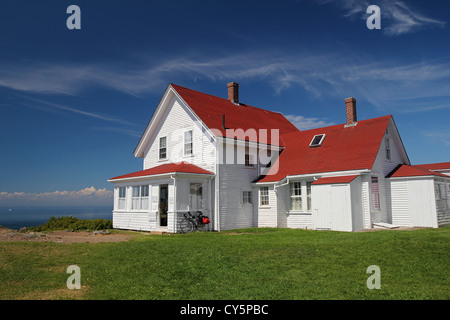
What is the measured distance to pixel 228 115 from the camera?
24.5 m

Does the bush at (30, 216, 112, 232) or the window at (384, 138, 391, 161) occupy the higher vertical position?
the window at (384, 138, 391, 161)

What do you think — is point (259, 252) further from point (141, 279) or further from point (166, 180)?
point (166, 180)

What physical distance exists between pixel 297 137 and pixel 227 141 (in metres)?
7.11

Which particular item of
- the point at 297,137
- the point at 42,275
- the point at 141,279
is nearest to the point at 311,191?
the point at 297,137

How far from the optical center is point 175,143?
23.4 meters

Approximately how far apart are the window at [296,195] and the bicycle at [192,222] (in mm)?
5274

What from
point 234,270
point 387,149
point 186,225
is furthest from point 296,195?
point 234,270

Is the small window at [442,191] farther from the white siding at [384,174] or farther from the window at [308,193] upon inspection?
the window at [308,193]

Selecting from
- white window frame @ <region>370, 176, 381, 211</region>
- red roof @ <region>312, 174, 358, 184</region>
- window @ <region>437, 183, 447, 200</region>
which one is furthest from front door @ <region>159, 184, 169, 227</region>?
window @ <region>437, 183, 447, 200</region>

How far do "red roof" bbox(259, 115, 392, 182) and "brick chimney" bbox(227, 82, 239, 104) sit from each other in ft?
20.1

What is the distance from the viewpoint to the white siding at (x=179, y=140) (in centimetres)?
2112

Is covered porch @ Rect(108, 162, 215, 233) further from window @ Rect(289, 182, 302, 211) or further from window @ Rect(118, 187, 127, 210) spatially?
window @ Rect(289, 182, 302, 211)

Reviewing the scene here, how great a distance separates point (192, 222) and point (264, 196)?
514 centimetres

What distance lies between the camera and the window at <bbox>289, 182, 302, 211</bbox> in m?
20.5
